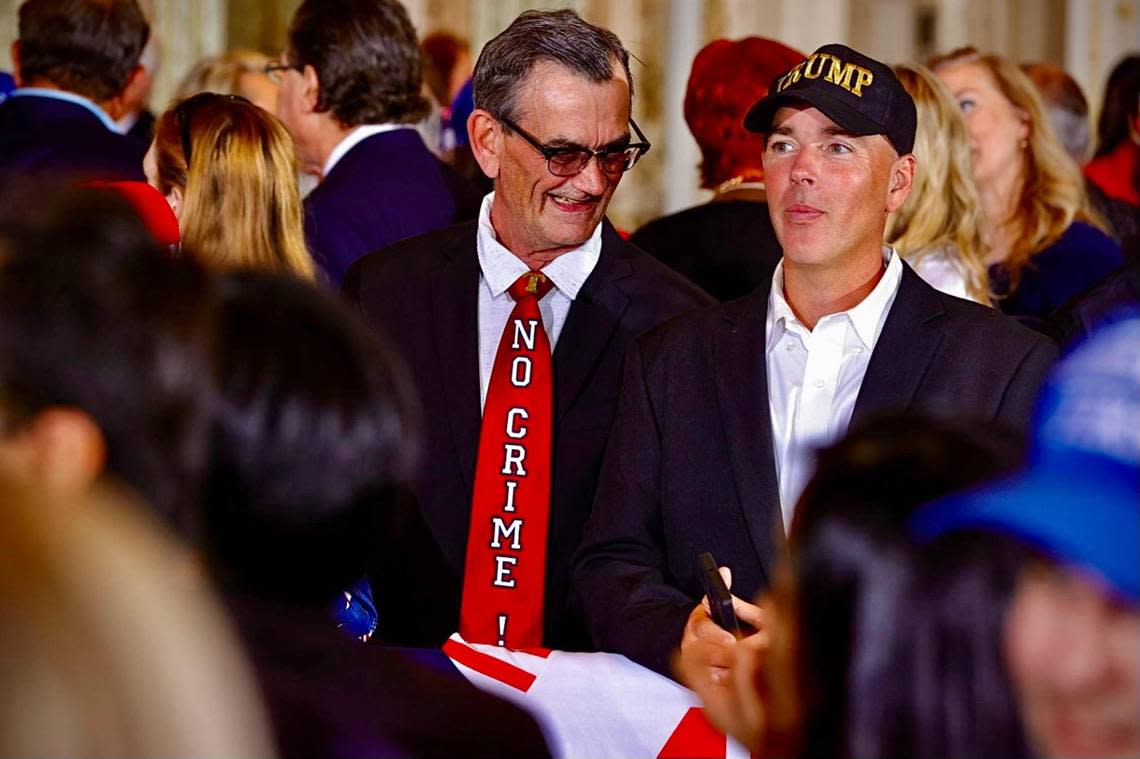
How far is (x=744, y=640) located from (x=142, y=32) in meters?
3.11

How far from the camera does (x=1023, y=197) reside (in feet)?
15.8

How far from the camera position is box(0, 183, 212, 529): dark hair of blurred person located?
1.38 m

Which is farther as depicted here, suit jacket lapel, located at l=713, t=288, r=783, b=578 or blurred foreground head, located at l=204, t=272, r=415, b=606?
suit jacket lapel, located at l=713, t=288, r=783, b=578

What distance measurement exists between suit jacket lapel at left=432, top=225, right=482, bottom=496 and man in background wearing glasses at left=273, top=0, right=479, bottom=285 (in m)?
0.90

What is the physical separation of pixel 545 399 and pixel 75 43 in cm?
223

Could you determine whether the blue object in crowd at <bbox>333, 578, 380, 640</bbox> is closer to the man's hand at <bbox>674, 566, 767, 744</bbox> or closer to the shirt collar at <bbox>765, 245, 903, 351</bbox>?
the man's hand at <bbox>674, 566, 767, 744</bbox>

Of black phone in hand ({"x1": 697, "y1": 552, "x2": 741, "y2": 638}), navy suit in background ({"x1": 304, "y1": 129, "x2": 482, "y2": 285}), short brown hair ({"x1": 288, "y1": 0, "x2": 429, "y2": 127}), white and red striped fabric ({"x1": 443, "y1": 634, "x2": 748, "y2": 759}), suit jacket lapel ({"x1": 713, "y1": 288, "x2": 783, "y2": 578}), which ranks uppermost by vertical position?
short brown hair ({"x1": 288, "y1": 0, "x2": 429, "y2": 127})

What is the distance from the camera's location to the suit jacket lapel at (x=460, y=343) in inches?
130

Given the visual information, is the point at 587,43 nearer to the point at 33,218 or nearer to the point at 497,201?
the point at 497,201

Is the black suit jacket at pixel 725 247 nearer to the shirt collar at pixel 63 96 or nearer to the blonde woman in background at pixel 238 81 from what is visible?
the shirt collar at pixel 63 96

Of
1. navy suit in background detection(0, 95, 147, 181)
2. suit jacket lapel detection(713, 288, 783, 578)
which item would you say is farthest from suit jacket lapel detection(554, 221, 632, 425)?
navy suit in background detection(0, 95, 147, 181)

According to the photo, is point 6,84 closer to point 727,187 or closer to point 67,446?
point 727,187

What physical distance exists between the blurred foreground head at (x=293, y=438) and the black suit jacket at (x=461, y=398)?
1636 millimetres

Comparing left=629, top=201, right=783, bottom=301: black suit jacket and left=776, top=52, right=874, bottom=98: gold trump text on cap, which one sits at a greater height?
left=776, top=52, right=874, bottom=98: gold trump text on cap
